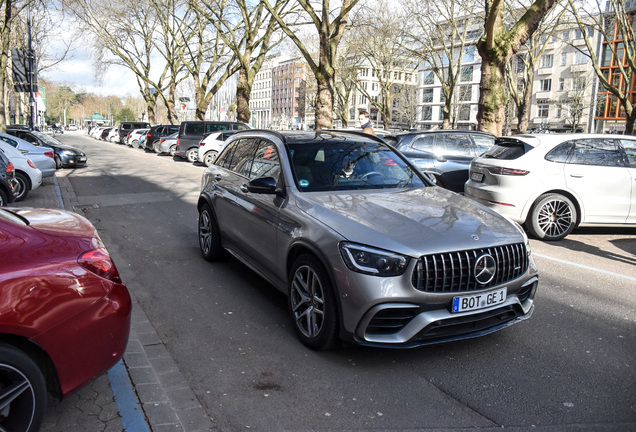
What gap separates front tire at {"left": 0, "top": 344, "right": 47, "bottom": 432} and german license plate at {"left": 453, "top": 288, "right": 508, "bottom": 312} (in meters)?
2.54

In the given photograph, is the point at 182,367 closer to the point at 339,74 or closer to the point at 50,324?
the point at 50,324

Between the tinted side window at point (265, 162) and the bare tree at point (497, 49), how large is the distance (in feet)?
34.5

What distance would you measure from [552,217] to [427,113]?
90.0 m

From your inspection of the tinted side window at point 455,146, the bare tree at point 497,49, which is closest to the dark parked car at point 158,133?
the bare tree at point 497,49

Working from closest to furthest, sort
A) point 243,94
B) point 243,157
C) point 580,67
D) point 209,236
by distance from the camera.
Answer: point 243,157, point 209,236, point 243,94, point 580,67

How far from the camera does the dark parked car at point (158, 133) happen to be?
3347 cm

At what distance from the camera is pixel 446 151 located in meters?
11.6

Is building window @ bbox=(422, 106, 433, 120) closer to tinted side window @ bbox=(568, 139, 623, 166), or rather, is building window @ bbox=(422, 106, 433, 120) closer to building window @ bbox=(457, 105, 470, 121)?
building window @ bbox=(457, 105, 470, 121)

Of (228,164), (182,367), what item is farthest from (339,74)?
(182,367)

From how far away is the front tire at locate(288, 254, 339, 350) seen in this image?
3.85 metres

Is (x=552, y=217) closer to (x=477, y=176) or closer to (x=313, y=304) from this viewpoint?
(x=477, y=176)

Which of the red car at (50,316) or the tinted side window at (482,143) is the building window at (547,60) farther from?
the red car at (50,316)

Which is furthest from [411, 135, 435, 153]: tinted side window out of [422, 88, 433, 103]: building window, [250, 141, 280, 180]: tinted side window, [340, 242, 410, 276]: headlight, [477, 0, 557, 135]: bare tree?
[422, 88, 433, 103]: building window

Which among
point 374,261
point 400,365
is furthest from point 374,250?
point 400,365
